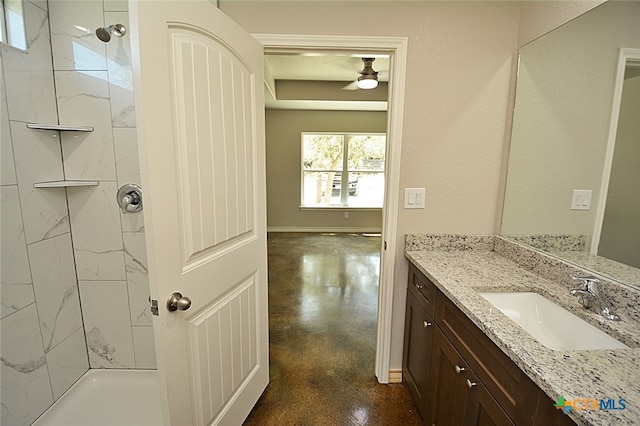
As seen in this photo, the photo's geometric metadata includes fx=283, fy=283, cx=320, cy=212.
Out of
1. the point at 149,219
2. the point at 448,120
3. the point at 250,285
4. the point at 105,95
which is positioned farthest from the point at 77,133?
the point at 448,120

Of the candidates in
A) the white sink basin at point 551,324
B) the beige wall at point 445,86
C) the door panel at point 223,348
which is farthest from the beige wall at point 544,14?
the door panel at point 223,348

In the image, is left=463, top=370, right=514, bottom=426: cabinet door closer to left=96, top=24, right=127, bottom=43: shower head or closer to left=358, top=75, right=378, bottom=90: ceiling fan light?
left=96, top=24, right=127, bottom=43: shower head

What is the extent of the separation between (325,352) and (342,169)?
4428mm

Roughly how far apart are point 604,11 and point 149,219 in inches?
76.6

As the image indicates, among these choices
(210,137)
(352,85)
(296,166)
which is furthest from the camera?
(296,166)

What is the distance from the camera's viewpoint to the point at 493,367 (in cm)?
93

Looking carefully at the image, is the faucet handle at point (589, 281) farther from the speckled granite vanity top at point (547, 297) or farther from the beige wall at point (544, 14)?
the beige wall at point (544, 14)

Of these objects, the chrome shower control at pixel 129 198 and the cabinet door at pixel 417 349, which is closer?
the cabinet door at pixel 417 349

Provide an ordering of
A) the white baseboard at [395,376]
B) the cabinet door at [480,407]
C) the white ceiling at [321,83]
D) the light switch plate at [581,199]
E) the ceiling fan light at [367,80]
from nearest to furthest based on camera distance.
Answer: the cabinet door at [480,407], the light switch plate at [581,199], the white baseboard at [395,376], the ceiling fan light at [367,80], the white ceiling at [321,83]

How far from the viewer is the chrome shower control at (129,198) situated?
1655 mm

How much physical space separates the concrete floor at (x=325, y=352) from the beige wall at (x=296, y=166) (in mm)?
1999

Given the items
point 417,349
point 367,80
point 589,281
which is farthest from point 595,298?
point 367,80

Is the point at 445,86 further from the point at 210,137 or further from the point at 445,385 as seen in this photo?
the point at 445,385

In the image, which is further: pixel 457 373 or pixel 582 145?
pixel 582 145
